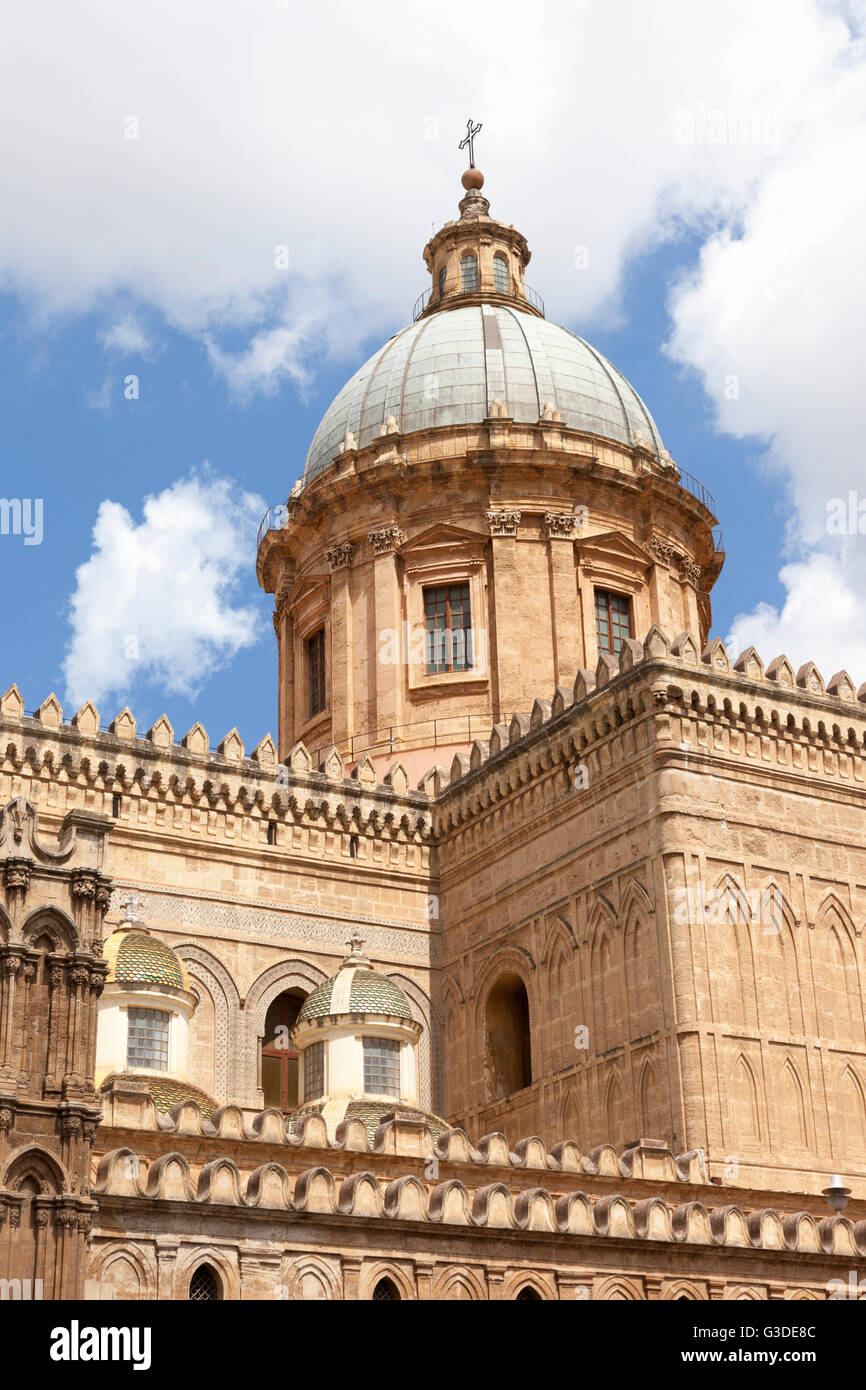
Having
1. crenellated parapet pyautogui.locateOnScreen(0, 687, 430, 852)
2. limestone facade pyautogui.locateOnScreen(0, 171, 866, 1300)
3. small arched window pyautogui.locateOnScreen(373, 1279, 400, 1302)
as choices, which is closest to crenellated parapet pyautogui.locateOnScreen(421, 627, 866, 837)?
limestone facade pyautogui.locateOnScreen(0, 171, 866, 1300)

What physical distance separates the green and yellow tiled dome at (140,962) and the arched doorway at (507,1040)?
5.92m

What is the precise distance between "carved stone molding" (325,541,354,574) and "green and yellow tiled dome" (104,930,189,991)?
12.8 meters

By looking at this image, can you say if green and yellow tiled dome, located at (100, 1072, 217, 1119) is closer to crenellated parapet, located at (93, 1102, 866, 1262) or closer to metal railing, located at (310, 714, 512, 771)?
crenellated parapet, located at (93, 1102, 866, 1262)

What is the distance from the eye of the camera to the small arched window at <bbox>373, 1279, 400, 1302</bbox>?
2008cm

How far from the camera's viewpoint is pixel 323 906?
99.9ft

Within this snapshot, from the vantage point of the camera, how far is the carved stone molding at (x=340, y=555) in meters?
37.1

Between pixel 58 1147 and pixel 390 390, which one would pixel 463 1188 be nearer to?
pixel 58 1147

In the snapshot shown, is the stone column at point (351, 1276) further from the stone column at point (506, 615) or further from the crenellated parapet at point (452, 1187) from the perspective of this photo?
the stone column at point (506, 615)

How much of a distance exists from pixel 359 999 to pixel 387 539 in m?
12.7

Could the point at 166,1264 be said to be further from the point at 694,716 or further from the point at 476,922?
the point at 476,922
